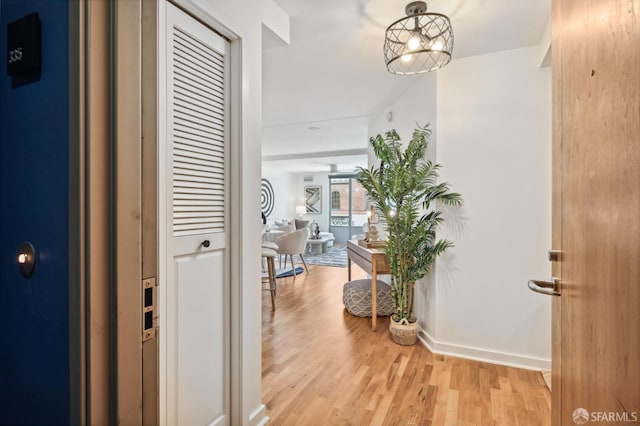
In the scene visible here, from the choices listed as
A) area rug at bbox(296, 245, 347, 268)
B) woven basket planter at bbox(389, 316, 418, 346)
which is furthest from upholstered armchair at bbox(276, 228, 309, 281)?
woven basket planter at bbox(389, 316, 418, 346)

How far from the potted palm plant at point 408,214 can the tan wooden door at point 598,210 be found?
171cm

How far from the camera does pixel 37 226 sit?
2.16 feet

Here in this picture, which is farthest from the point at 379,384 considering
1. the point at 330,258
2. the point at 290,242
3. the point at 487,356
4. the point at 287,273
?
the point at 330,258

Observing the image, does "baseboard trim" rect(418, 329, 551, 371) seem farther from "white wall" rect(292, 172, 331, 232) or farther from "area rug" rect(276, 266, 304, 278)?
"white wall" rect(292, 172, 331, 232)

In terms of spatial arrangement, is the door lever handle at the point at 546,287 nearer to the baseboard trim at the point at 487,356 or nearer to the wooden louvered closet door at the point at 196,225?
the wooden louvered closet door at the point at 196,225

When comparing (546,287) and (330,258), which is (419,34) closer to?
(546,287)

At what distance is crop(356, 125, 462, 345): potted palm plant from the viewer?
2688 millimetres

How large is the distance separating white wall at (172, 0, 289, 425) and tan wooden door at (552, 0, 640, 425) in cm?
128

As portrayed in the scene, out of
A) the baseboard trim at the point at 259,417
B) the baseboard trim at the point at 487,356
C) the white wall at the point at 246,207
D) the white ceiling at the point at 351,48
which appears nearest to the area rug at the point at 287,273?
the white ceiling at the point at 351,48

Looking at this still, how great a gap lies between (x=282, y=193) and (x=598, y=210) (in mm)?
9992

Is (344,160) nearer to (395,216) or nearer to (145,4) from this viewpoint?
(395,216)

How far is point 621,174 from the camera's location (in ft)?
1.91

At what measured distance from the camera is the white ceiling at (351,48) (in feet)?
6.39

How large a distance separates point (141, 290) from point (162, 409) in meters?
0.84
